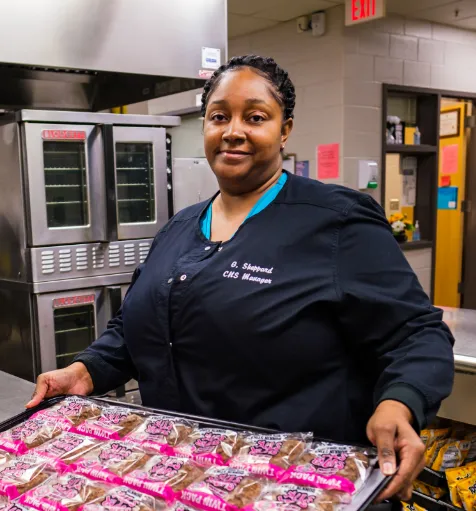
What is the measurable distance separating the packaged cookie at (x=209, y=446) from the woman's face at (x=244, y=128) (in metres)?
0.58

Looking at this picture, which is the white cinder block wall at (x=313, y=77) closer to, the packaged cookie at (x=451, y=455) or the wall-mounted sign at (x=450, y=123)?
the wall-mounted sign at (x=450, y=123)

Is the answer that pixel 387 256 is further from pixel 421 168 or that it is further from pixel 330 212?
pixel 421 168

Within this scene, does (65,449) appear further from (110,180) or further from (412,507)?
(110,180)

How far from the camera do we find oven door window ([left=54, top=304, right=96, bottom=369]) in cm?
283

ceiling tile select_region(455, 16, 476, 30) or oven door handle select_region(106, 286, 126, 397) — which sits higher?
ceiling tile select_region(455, 16, 476, 30)

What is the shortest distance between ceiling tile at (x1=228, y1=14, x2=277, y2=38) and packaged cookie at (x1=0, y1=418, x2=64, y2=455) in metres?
4.46

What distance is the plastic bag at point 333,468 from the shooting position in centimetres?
95

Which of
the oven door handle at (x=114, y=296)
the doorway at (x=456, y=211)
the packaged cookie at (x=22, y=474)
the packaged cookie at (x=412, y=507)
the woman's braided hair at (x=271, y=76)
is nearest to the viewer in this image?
the packaged cookie at (x=22, y=474)

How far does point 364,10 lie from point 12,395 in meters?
3.54

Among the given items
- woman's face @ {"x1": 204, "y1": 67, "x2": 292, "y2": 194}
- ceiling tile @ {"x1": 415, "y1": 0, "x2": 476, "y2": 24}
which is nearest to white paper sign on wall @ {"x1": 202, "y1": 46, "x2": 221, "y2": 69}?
woman's face @ {"x1": 204, "y1": 67, "x2": 292, "y2": 194}

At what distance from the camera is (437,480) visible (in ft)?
7.66

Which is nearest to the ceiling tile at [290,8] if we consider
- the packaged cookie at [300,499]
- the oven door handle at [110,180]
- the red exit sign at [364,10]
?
the red exit sign at [364,10]

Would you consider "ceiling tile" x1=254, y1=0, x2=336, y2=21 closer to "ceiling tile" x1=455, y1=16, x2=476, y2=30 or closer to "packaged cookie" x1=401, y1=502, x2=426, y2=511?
"ceiling tile" x1=455, y1=16, x2=476, y2=30

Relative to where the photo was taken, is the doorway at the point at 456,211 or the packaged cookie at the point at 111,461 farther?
the doorway at the point at 456,211
